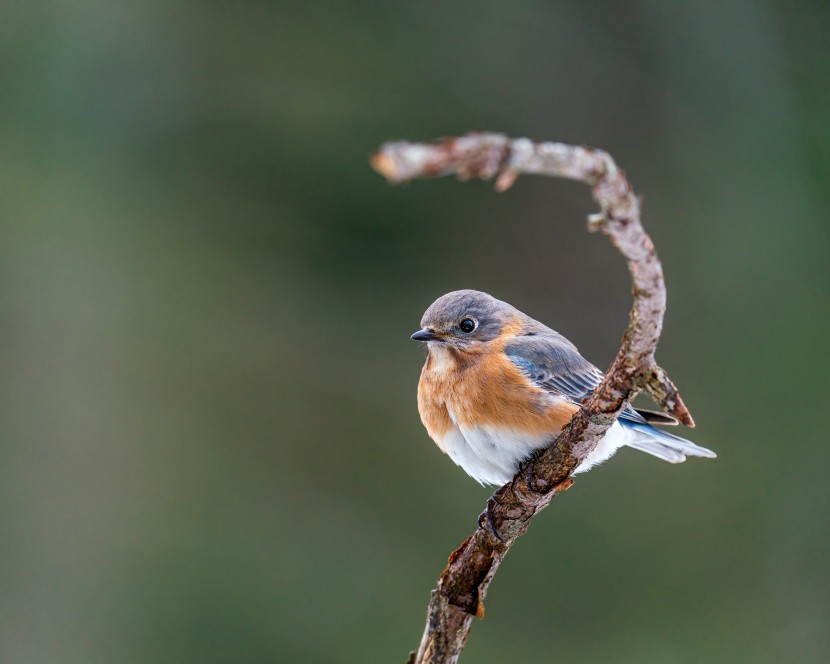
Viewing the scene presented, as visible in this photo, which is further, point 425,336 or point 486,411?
point 425,336

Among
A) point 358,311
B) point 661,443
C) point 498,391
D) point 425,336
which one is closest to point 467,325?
point 425,336

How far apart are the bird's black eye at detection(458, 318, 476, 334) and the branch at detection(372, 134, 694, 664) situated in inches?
39.2

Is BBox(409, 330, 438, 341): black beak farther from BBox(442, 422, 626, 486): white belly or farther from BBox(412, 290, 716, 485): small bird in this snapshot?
BBox(442, 422, 626, 486): white belly

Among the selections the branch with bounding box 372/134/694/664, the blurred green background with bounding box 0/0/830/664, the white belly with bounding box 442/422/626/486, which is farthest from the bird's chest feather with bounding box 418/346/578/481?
the blurred green background with bounding box 0/0/830/664

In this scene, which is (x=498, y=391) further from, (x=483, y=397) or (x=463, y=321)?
(x=463, y=321)

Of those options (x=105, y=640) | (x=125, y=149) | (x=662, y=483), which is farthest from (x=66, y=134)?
(x=662, y=483)

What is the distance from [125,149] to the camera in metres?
6.64

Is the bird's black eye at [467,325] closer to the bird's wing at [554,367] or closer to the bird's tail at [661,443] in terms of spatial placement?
the bird's wing at [554,367]

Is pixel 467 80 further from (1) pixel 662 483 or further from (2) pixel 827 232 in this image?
(1) pixel 662 483

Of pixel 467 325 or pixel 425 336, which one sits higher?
pixel 467 325

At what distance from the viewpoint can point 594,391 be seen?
2.24m

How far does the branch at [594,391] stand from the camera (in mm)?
1249

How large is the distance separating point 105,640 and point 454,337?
412 cm

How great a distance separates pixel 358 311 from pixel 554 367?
320 cm
